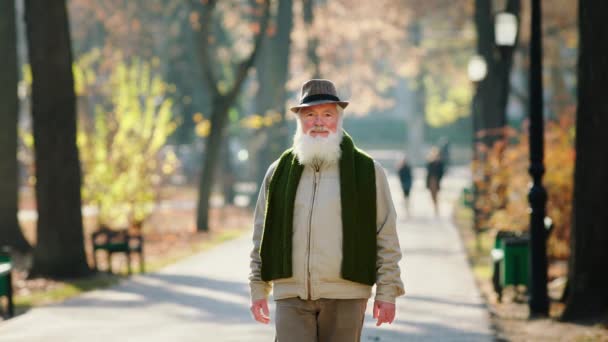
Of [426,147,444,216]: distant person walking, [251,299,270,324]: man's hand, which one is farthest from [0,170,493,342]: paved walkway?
[426,147,444,216]: distant person walking

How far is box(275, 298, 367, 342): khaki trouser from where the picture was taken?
6160 millimetres

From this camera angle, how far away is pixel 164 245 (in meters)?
25.9

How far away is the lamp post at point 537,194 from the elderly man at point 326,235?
286 inches

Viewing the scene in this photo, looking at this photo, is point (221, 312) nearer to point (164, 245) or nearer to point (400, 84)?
point (164, 245)

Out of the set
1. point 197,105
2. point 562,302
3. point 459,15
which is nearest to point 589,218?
point 562,302

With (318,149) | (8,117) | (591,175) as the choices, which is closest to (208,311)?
(591,175)

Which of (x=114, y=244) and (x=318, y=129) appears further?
(x=114, y=244)

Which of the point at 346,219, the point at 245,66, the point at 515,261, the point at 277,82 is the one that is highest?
the point at 245,66

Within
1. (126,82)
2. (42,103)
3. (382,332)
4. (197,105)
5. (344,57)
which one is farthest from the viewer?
(344,57)

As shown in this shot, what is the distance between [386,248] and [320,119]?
71 centimetres

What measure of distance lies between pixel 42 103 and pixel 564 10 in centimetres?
2346

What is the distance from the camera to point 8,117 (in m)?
22.5

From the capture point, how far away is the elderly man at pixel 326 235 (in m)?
6.12

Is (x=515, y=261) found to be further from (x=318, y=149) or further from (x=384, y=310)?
(x=318, y=149)
